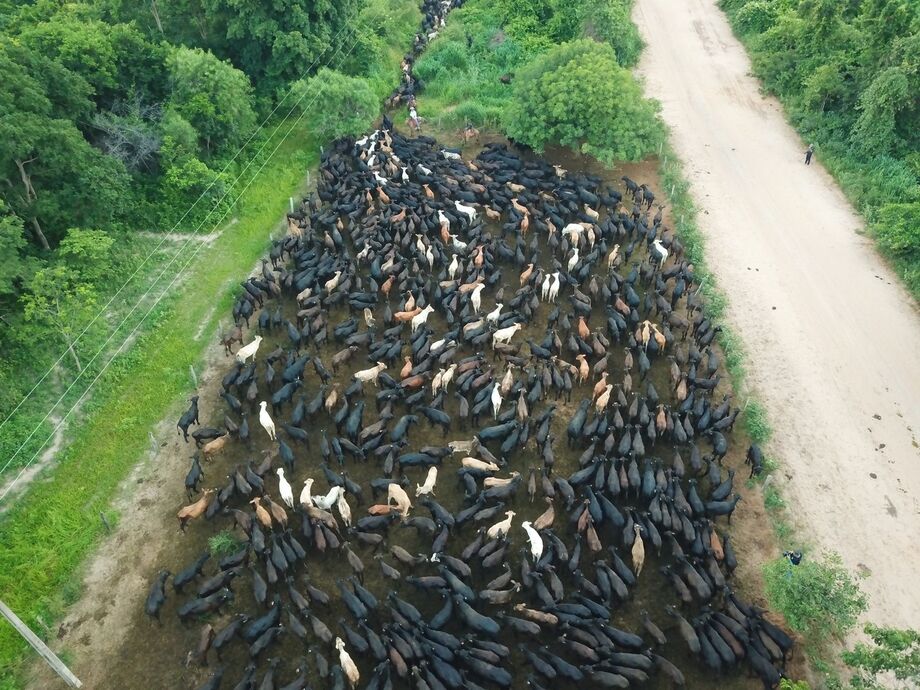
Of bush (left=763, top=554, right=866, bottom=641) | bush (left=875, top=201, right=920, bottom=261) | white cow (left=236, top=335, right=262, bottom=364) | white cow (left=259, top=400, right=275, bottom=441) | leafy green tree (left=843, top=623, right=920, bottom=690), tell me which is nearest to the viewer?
leafy green tree (left=843, top=623, right=920, bottom=690)

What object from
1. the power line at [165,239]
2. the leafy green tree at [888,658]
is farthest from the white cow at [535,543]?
the power line at [165,239]

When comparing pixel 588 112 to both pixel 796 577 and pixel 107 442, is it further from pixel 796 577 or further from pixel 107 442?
pixel 107 442

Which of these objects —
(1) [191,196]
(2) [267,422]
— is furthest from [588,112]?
(2) [267,422]

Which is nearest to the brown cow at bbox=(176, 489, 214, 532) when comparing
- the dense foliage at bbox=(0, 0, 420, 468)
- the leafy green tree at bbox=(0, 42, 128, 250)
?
the dense foliage at bbox=(0, 0, 420, 468)

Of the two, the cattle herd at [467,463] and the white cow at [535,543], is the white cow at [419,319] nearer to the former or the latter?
the cattle herd at [467,463]

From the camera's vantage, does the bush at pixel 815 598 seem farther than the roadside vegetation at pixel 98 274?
No

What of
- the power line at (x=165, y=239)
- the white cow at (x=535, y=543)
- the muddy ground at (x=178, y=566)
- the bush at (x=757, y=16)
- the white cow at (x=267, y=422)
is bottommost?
the muddy ground at (x=178, y=566)

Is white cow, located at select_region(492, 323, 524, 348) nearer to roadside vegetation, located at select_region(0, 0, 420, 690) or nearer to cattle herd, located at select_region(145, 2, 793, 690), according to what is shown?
cattle herd, located at select_region(145, 2, 793, 690)
